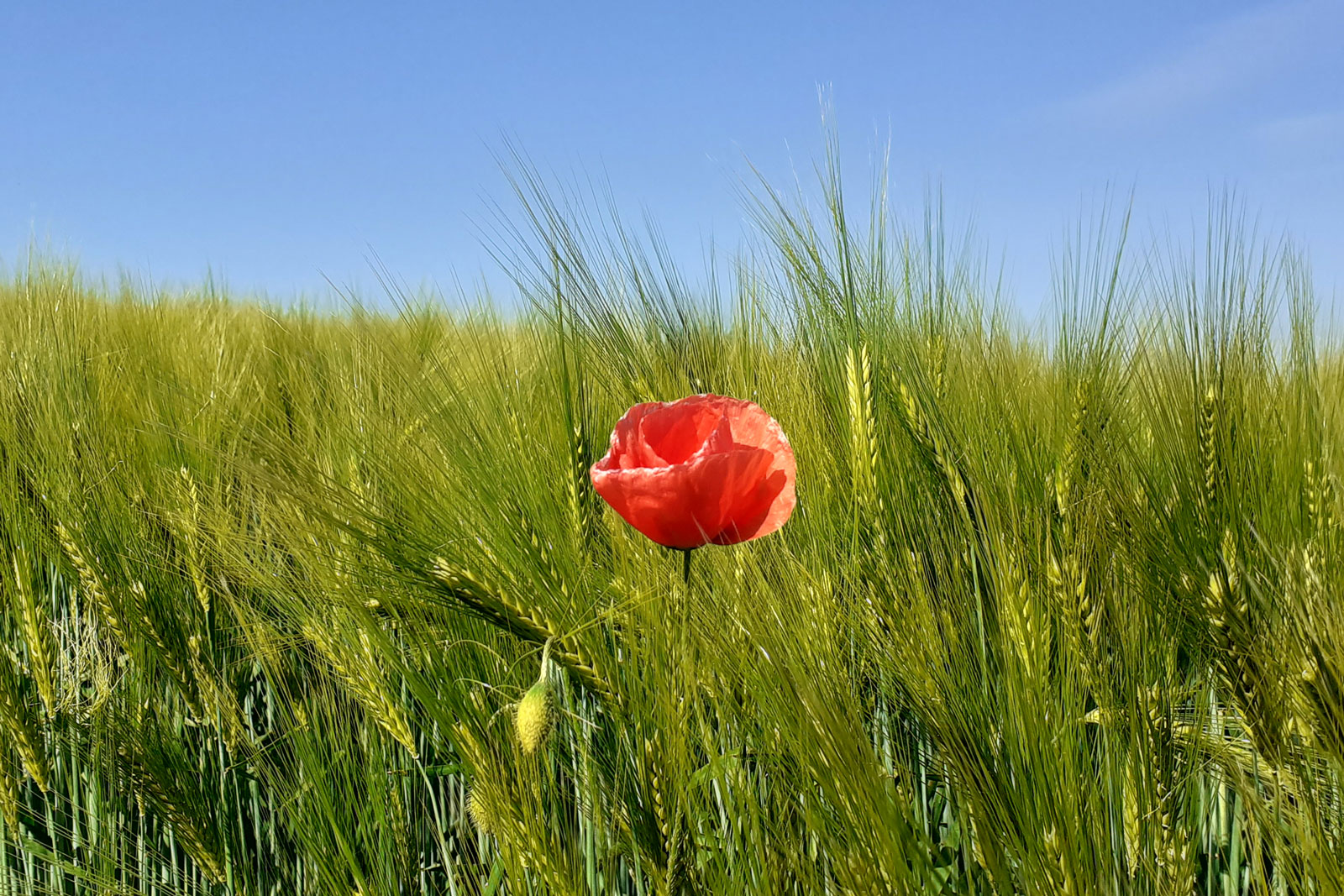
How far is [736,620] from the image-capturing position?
2.14 ft

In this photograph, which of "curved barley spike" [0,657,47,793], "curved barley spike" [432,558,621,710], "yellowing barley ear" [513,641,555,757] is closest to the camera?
"yellowing barley ear" [513,641,555,757]

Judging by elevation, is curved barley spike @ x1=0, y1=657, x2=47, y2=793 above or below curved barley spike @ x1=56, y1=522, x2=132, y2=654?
below

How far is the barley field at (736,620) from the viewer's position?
23.7 inches

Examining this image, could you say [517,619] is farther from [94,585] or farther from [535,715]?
[94,585]

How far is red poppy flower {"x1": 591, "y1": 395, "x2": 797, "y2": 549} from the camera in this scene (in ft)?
2.06

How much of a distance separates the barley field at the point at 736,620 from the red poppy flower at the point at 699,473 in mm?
47

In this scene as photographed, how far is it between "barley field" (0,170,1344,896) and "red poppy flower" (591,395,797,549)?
5 centimetres

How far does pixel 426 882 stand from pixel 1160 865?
823mm

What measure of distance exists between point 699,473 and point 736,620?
0.11 metres

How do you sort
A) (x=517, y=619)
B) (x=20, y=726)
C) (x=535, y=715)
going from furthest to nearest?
(x=20, y=726) → (x=517, y=619) → (x=535, y=715)

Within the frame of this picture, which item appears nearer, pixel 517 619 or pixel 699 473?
pixel 699 473

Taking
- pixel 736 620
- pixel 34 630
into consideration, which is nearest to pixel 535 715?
pixel 736 620

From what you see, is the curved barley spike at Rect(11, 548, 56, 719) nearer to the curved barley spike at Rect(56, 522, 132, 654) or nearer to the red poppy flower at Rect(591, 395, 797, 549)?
the curved barley spike at Rect(56, 522, 132, 654)

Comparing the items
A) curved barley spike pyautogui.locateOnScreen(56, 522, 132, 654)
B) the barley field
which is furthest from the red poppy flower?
curved barley spike pyautogui.locateOnScreen(56, 522, 132, 654)
